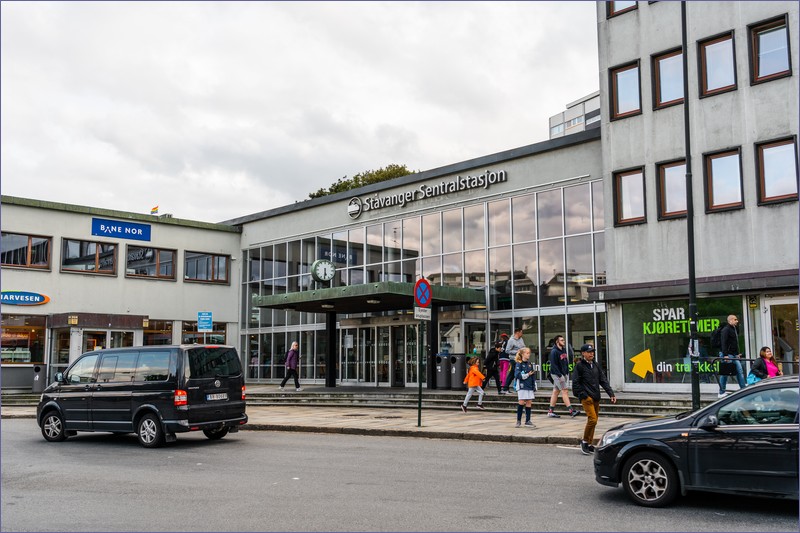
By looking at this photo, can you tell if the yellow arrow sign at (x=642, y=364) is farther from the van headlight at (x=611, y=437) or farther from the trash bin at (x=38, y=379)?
the trash bin at (x=38, y=379)

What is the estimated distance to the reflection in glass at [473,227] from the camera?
2625 centimetres

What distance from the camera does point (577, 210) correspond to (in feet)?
77.2

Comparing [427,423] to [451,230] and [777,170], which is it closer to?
[777,170]

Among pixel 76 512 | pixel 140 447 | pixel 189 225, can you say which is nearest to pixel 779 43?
pixel 140 447

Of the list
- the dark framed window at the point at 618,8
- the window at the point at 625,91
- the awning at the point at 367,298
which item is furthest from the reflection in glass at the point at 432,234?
the dark framed window at the point at 618,8

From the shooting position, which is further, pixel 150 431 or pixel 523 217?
pixel 523 217

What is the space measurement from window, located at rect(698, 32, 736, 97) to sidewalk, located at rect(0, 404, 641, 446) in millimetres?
9225

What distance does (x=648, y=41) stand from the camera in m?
21.5

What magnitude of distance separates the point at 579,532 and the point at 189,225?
31194 millimetres

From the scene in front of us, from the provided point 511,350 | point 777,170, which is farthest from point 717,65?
point 511,350

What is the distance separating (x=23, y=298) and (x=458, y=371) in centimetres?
1793

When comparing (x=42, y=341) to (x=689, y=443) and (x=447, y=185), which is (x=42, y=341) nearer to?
(x=447, y=185)

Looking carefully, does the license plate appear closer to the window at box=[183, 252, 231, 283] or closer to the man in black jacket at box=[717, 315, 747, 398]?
the man in black jacket at box=[717, 315, 747, 398]

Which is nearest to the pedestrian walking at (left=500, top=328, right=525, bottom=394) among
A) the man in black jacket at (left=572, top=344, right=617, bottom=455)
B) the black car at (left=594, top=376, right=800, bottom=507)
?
the man in black jacket at (left=572, top=344, right=617, bottom=455)
